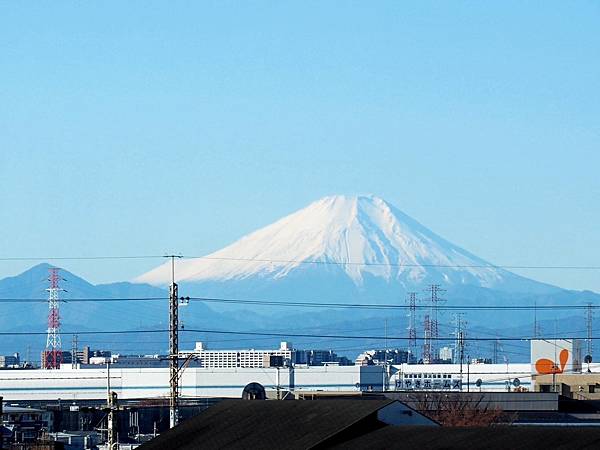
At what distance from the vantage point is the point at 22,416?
320 feet

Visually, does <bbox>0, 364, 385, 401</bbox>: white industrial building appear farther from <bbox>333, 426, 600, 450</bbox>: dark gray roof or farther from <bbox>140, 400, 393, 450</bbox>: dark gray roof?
<bbox>333, 426, 600, 450</bbox>: dark gray roof

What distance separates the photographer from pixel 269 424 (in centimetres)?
4019

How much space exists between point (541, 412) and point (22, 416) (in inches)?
1216

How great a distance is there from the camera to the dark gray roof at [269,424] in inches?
1513

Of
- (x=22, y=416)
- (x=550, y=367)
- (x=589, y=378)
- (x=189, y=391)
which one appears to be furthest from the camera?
(x=189, y=391)

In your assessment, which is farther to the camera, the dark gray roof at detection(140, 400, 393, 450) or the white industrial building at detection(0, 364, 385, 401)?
the white industrial building at detection(0, 364, 385, 401)

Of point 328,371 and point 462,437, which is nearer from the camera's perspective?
point 462,437

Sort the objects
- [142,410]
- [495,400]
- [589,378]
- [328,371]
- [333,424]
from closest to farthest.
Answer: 1. [333,424]
2. [495,400]
3. [142,410]
4. [589,378]
5. [328,371]

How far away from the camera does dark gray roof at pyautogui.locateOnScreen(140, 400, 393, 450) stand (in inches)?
1513

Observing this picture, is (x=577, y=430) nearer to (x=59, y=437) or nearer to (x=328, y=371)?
(x=59, y=437)

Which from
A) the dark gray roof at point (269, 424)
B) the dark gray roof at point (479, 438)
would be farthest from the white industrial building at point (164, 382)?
the dark gray roof at point (479, 438)

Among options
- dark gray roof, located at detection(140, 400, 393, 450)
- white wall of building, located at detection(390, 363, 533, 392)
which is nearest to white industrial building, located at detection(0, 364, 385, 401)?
white wall of building, located at detection(390, 363, 533, 392)

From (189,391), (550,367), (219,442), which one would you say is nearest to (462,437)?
(219,442)

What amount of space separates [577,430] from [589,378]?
3352 inches
